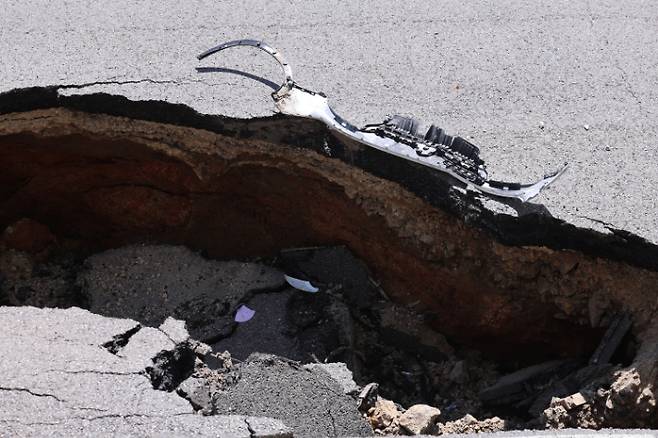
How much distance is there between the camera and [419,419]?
14.3 feet

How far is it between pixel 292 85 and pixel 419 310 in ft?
5.04

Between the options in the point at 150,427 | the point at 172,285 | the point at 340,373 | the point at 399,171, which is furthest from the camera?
the point at 172,285

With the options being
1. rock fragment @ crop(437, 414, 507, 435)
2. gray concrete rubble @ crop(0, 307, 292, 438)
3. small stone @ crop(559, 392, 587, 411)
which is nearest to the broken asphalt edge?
small stone @ crop(559, 392, 587, 411)

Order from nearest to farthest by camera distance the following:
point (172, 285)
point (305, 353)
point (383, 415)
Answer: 1. point (383, 415)
2. point (305, 353)
3. point (172, 285)

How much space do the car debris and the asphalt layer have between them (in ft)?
0.31

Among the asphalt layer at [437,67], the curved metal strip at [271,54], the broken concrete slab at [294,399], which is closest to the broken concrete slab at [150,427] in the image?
the broken concrete slab at [294,399]

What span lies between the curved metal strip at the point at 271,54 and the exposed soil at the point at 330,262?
0.26 m

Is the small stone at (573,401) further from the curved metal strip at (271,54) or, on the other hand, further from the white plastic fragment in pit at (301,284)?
the curved metal strip at (271,54)

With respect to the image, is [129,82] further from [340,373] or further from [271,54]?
[340,373]

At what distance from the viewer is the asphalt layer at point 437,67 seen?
4777 millimetres

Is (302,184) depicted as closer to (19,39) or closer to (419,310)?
(419,310)

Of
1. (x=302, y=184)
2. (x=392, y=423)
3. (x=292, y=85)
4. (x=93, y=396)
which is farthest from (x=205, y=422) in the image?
(x=292, y=85)

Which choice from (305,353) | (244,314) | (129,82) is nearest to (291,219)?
(244,314)

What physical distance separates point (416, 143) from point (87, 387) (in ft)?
7.01
